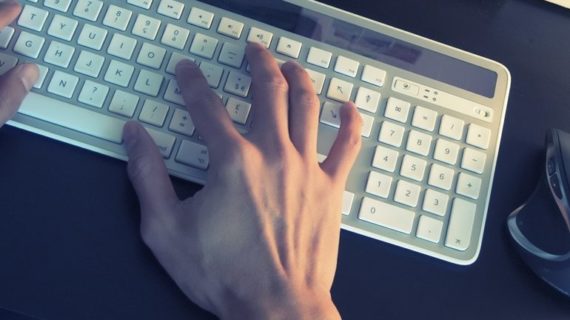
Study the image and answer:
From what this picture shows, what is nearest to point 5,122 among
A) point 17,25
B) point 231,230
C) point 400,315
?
point 17,25

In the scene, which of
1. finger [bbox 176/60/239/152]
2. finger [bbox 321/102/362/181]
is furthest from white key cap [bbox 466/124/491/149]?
finger [bbox 176/60/239/152]

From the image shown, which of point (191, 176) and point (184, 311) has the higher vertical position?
point (191, 176)

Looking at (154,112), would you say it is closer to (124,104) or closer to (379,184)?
(124,104)

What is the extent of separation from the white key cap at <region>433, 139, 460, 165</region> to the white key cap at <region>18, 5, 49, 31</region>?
0.36 m

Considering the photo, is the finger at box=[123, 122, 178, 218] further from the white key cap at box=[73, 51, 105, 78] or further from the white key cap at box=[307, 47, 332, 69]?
the white key cap at box=[307, 47, 332, 69]

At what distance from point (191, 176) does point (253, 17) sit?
17 centimetres

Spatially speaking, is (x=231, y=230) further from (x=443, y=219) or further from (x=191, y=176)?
(x=443, y=219)

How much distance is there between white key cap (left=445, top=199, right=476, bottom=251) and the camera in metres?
0.48

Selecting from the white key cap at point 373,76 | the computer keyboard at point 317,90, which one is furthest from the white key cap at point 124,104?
the white key cap at point 373,76

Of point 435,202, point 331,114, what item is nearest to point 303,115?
point 331,114

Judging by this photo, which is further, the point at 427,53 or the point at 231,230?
the point at 427,53

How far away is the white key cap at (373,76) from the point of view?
514 mm

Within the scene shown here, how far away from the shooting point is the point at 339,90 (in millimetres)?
505

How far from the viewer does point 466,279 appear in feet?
1.59
